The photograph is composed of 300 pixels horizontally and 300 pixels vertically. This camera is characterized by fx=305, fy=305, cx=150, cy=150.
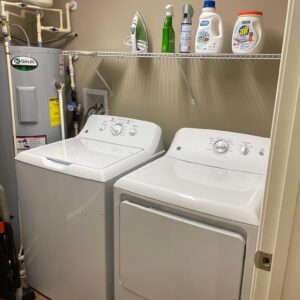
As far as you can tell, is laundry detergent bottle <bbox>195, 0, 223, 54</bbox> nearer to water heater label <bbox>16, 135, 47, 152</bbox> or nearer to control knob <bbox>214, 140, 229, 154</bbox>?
control knob <bbox>214, 140, 229, 154</bbox>

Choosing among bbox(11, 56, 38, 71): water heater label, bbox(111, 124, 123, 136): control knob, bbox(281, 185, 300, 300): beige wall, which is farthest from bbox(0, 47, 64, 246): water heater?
bbox(281, 185, 300, 300): beige wall

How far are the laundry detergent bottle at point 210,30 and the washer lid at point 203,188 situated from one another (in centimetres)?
64

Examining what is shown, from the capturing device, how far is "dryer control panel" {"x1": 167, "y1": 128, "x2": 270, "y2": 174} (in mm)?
1602

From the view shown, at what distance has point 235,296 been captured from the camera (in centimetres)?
125

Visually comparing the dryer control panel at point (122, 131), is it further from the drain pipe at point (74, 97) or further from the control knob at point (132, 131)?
the drain pipe at point (74, 97)

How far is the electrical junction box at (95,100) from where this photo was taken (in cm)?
232

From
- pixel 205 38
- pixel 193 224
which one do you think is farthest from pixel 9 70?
pixel 193 224

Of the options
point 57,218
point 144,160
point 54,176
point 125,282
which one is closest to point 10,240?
point 57,218

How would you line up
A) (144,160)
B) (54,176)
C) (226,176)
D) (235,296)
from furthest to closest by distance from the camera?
(144,160) < (54,176) < (226,176) < (235,296)

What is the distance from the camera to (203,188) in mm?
1362

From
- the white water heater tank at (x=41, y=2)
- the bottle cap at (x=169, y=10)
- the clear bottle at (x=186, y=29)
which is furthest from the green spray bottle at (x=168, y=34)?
the white water heater tank at (x=41, y=2)

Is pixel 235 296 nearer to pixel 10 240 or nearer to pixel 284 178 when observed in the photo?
pixel 284 178

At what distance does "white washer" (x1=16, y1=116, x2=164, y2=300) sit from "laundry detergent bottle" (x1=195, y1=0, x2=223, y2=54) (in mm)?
597

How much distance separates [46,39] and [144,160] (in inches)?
55.7
